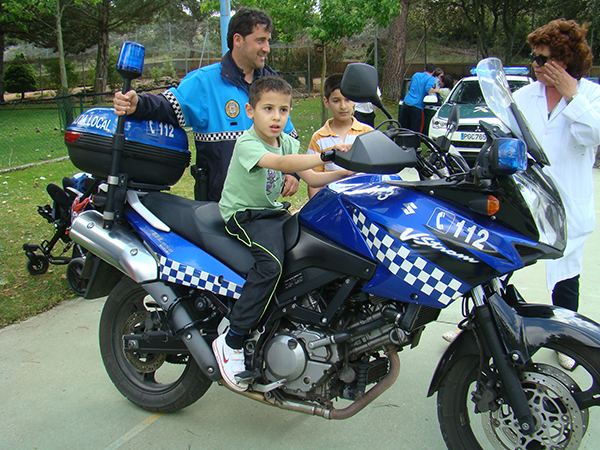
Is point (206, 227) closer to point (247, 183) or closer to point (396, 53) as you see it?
point (247, 183)

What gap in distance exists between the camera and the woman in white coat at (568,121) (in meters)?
2.86

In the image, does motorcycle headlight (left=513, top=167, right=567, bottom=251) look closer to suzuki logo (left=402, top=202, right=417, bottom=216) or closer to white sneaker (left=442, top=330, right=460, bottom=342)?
suzuki logo (left=402, top=202, right=417, bottom=216)

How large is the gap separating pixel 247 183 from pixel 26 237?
395 cm

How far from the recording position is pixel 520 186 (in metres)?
1.97

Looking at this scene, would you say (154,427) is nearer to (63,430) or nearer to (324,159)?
(63,430)

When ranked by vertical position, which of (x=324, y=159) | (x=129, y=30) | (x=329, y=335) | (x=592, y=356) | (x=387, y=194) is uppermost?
(x=324, y=159)

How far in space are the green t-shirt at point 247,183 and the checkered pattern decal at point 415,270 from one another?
2.19ft

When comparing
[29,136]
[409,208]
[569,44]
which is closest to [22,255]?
[409,208]

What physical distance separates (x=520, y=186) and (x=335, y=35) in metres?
10.6

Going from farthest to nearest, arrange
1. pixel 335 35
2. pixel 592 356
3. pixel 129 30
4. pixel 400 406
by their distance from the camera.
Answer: pixel 129 30 < pixel 335 35 < pixel 400 406 < pixel 592 356

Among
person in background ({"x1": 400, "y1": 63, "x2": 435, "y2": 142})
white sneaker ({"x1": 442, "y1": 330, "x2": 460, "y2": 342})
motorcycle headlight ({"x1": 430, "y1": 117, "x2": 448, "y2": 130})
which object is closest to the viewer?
white sneaker ({"x1": 442, "y1": 330, "x2": 460, "y2": 342})

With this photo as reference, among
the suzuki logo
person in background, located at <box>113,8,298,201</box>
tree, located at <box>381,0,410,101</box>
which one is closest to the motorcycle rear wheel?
person in background, located at <box>113,8,298,201</box>

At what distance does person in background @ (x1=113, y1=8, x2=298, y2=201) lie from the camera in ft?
10.5

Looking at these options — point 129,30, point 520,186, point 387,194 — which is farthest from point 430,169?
point 129,30
